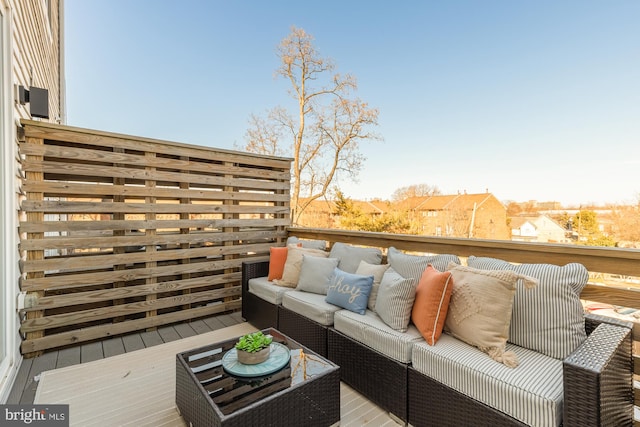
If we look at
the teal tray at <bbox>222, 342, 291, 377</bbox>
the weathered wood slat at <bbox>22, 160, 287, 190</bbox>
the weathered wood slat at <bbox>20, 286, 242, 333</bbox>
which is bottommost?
the weathered wood slat at <bbox>20, 286, 242, 333</bbox>

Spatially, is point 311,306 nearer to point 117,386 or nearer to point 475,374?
point 475,374

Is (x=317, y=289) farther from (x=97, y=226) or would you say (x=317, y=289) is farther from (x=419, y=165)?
(x=419, y=165)

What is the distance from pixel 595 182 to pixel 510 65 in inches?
117

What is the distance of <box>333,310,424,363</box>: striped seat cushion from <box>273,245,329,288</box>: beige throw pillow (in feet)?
3.11

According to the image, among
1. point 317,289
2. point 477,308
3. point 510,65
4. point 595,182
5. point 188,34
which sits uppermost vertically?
point 188,34

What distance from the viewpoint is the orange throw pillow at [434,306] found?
1789 mm

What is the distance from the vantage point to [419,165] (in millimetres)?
8719

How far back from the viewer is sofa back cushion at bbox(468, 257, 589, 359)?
1.55m

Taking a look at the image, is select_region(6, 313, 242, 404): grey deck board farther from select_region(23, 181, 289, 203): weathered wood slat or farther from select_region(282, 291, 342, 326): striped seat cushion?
select_region(23, 181, 289, 203): weathered wood slat

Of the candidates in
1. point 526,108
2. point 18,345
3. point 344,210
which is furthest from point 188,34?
point 526,108

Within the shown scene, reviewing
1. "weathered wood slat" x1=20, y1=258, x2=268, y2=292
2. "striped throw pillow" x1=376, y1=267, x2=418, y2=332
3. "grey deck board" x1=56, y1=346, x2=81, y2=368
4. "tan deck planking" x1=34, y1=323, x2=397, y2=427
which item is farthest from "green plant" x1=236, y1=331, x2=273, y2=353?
"weathered wood slat" x1=20, y1=258, x2=268, y2=292

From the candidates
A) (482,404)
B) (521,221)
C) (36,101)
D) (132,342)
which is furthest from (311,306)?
(521,221)

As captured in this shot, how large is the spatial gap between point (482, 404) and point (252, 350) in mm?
1171

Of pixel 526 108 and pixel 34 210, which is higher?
pixel 526 108
